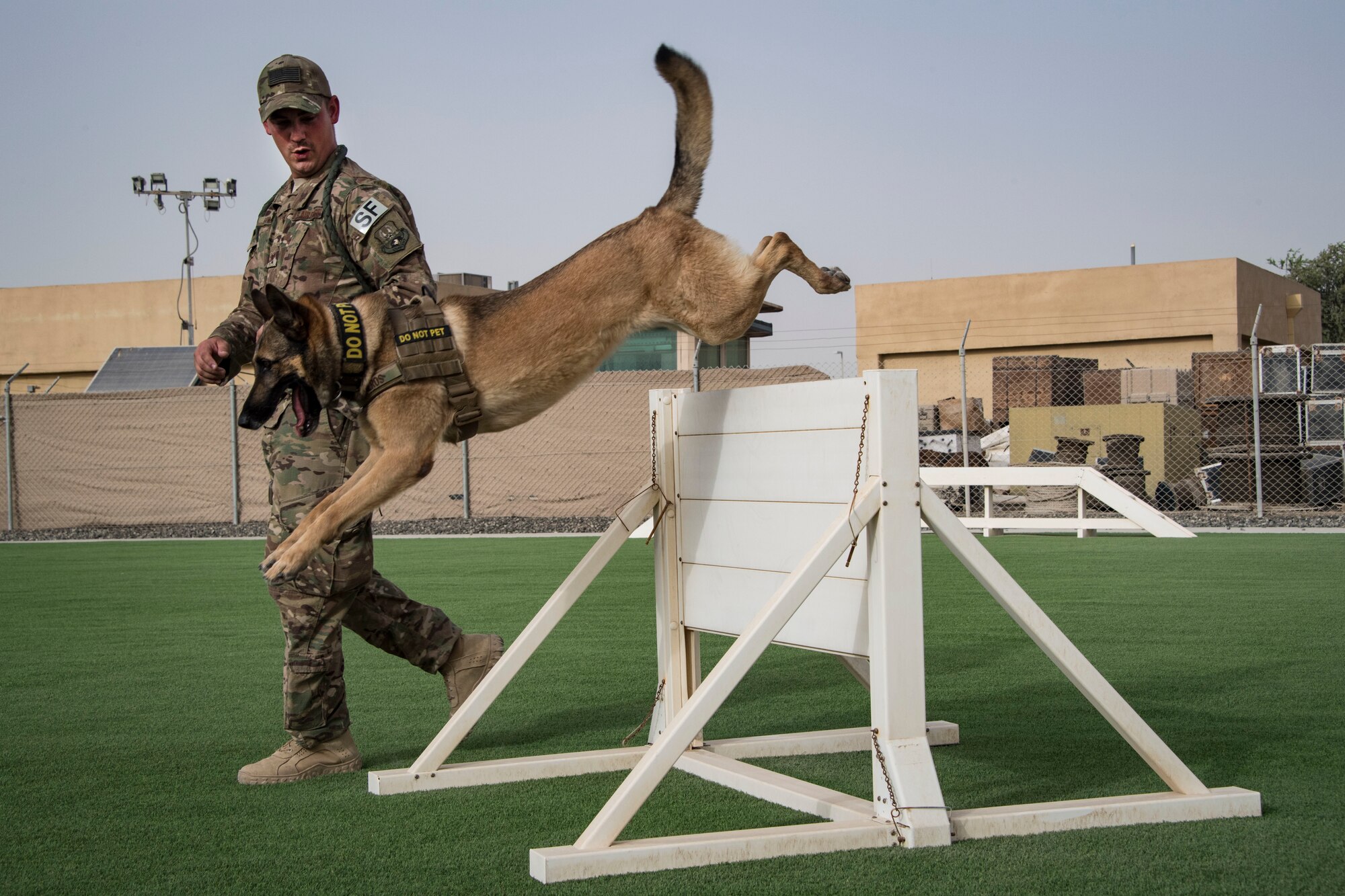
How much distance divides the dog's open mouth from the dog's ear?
0.55 feet

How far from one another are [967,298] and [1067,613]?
82.4 feet

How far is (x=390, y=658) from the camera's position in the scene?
20.1 feet

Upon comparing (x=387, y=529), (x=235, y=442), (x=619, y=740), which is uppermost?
(x=235, y=442)

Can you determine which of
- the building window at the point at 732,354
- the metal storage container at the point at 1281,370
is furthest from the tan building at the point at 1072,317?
the metal storage container at the point at 1281,370

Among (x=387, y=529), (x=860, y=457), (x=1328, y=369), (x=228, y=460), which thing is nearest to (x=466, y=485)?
(x=387, y=529)

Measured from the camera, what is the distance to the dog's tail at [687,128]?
13.4 feet

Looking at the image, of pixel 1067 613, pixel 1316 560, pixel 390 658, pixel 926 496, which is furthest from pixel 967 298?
pixel 926 496

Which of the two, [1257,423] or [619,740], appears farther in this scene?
[1257,423]

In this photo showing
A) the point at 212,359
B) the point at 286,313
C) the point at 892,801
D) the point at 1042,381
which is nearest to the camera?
the point at 892,801

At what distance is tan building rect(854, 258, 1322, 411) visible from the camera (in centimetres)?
2791

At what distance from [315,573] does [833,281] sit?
2.17m

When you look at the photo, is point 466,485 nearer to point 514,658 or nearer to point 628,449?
point 628,449

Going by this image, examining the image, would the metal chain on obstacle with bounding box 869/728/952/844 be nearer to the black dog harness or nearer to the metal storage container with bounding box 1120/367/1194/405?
the black dog harness

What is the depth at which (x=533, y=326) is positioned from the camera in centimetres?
364
